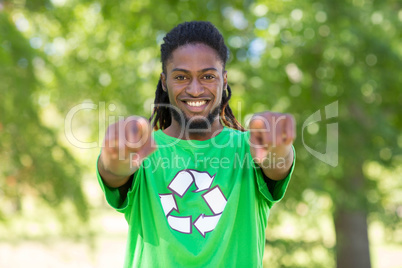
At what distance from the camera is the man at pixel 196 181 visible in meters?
1.78

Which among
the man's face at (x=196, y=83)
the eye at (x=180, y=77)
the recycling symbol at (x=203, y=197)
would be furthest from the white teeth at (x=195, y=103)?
the recycling symbol at (x=203, y=197)

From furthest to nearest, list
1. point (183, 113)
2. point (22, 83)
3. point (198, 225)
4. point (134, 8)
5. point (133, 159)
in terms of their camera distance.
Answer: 1. point (134, 8)
2. point (22, 83)
3. point (183, 113)
4. point (198, 225)
5. point (133, 159)

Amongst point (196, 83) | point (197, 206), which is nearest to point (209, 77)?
point (196, 83)

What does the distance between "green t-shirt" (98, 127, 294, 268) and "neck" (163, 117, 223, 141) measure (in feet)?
0.23

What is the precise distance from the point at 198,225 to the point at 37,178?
4.06 m

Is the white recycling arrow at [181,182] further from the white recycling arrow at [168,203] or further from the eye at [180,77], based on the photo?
the eye at [180,77]

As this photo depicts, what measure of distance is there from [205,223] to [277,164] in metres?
0.36

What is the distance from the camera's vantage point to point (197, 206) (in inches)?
73.1

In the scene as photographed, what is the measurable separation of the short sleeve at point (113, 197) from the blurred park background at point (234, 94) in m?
3.71

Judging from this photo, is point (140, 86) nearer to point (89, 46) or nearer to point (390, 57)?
point (89, 46)

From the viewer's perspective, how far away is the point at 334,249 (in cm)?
706

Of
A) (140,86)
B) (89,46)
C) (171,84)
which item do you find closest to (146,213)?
(171,84)

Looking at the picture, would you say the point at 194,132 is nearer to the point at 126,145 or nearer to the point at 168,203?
the point at 168,203

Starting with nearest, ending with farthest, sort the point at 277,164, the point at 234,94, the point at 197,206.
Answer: the point at 277,164 < the point at 197,206 < the point at 234,94
